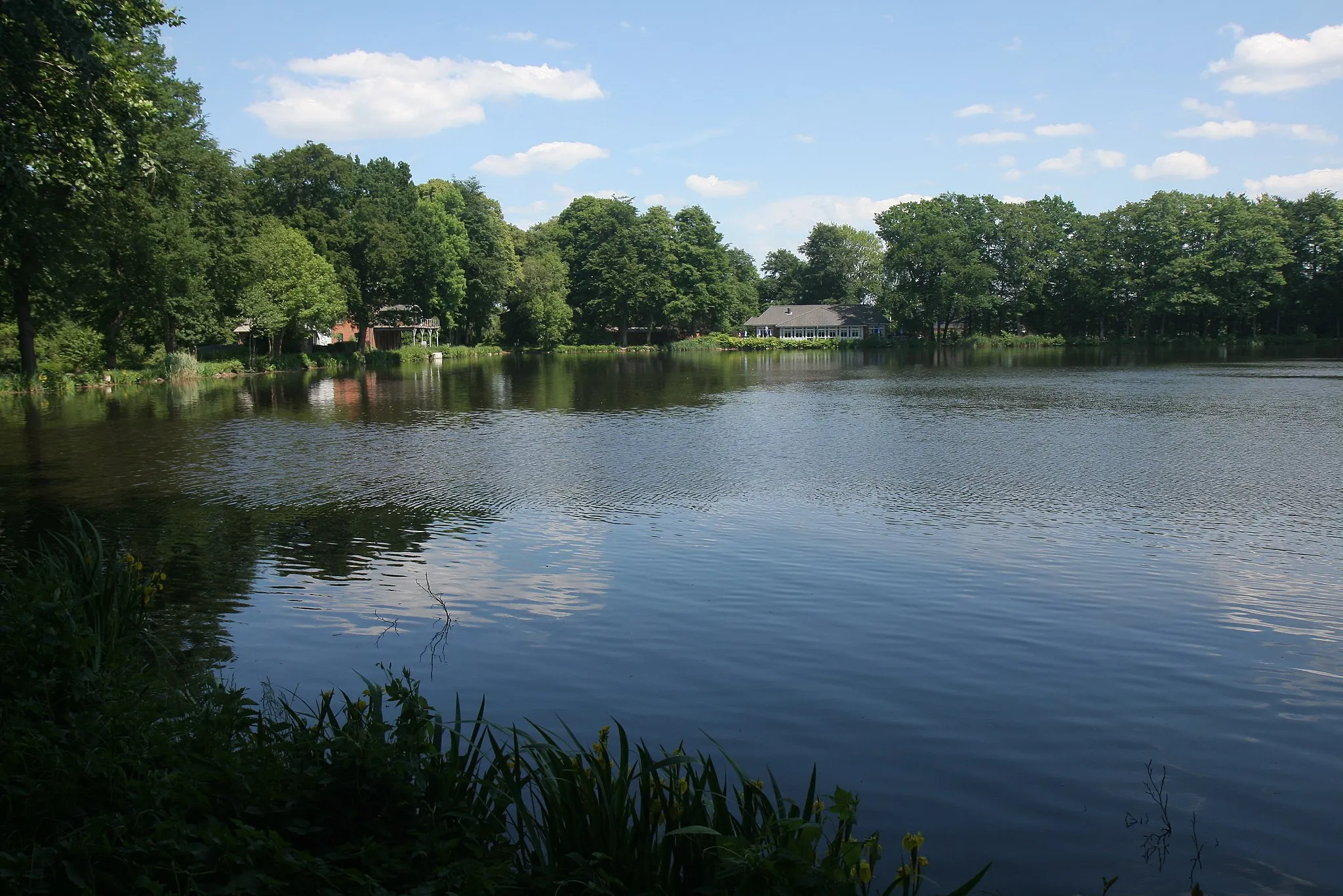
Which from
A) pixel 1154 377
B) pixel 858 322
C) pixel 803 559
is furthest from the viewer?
pixel 858 322

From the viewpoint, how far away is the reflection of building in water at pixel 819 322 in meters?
124

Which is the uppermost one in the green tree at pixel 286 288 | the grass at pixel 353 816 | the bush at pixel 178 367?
the green tree at pixel 286 288

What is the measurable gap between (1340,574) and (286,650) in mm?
12835

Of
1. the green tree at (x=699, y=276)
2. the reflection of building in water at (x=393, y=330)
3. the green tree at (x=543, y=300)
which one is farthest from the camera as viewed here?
the green tree at (x=699, y=276)

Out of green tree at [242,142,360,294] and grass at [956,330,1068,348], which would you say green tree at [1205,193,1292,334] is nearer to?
grass at [956,330,1068,348]

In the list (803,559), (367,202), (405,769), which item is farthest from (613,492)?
(367,202)

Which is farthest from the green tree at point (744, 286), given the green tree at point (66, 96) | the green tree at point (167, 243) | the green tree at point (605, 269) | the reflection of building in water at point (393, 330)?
the green tree at point (66, 96)

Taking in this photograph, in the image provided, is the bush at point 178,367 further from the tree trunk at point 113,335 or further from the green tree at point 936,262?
the green tree at point 936,262

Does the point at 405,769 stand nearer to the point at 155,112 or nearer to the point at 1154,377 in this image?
the point at 155,112

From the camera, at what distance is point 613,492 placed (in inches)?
746

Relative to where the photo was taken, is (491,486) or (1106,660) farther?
(491,486)

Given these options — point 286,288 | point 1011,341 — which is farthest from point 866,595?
point 1011,341

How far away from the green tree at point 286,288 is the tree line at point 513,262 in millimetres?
179

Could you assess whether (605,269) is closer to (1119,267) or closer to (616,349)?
(616,349)
